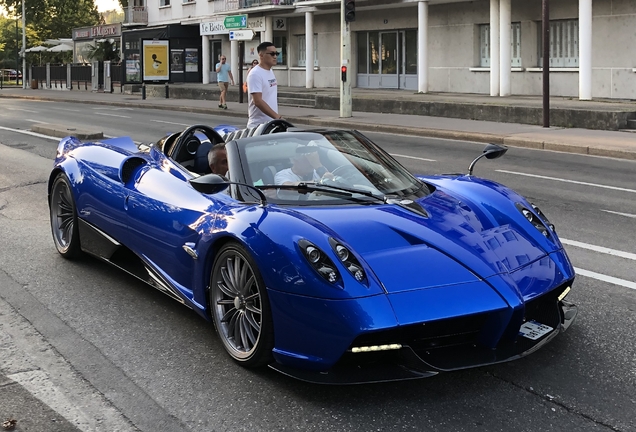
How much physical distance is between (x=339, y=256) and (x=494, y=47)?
25468mm

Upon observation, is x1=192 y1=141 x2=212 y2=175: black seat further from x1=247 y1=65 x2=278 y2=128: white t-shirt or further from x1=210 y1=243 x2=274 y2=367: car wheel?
x1=247 y1=65 x2=278 y2=128: white t-shirt

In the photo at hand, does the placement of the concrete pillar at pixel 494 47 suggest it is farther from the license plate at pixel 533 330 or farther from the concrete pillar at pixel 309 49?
the license plate at pixel 533 330

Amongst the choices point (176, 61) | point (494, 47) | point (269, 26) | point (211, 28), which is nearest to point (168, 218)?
point (494, 47)

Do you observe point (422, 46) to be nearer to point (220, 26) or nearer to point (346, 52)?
point (346, 52)

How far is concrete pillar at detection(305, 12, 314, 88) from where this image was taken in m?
37.1

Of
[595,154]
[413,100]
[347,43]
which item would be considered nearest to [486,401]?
[595,154]

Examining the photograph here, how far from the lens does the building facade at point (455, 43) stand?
25016 mm

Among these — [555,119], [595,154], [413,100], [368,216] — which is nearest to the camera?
[368,216]

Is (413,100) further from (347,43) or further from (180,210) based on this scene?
(180,210)

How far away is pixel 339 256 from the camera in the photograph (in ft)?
12.8

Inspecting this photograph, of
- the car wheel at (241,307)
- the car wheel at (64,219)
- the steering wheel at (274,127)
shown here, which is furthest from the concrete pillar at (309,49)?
the car wheel at (241,307)

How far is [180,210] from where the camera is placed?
4.82 meters

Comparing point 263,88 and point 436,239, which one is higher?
point 263,88

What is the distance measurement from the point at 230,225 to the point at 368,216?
0.75 meters
